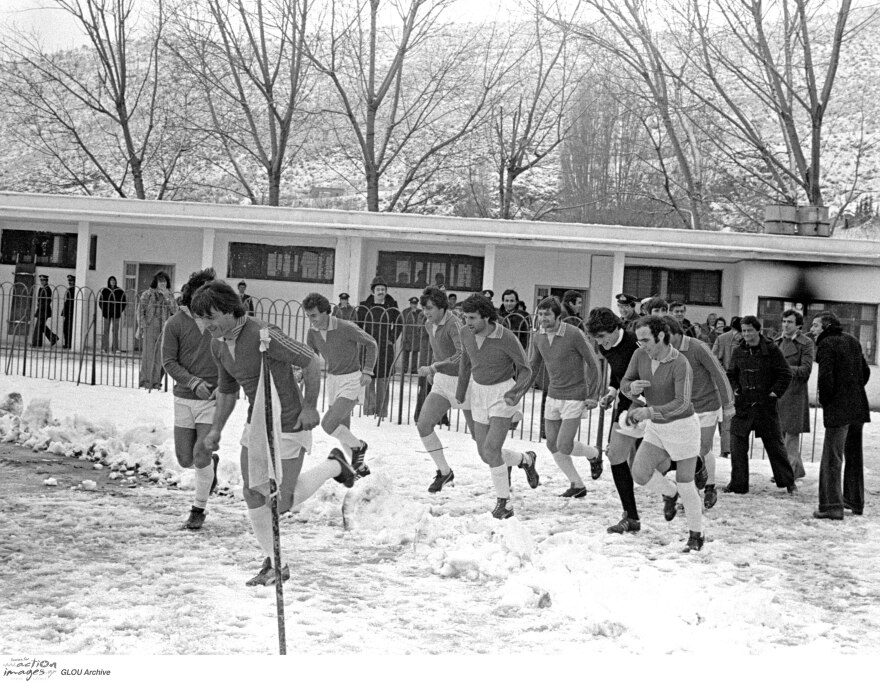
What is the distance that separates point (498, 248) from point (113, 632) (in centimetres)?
1814

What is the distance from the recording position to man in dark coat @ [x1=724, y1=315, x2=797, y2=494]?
10891 mm

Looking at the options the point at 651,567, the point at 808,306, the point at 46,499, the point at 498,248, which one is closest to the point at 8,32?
the point at 498,248

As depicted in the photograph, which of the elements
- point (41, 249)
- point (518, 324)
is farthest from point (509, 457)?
point (41, 249)

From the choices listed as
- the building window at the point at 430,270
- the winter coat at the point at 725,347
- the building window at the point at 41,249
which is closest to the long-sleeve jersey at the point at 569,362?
the winter coat at the point at 725,347

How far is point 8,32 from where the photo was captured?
44094 mm

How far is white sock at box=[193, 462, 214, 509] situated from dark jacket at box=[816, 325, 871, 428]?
5.03 meters

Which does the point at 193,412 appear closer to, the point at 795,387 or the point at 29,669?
the point at 29,669

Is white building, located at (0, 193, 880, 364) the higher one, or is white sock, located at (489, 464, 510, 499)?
white building, located at (0, 193, 880, 364)

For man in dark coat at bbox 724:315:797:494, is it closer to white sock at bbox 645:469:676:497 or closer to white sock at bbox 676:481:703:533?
white sock at bbox 645:469:676:497

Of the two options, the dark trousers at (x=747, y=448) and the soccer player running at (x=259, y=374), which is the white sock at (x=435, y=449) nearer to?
the dark trousers at (x=747, y=448)

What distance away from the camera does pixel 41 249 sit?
24875 mm

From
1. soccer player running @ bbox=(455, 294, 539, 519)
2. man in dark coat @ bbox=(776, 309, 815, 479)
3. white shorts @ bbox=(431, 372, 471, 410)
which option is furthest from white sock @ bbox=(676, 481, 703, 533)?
man in dark coat @ bbox=(776, 309, 815, 479)

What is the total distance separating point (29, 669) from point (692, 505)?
5129 mm

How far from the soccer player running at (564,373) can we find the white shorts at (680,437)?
4.31 feet
